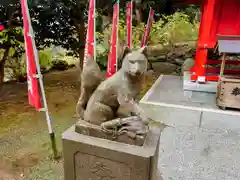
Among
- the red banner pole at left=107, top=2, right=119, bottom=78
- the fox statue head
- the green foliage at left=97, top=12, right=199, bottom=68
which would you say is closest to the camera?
the fox statue head

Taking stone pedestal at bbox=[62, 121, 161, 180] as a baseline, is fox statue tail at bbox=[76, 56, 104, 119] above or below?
above

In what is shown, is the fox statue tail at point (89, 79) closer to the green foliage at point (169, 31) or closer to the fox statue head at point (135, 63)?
the fox statue head at point (135, 63)

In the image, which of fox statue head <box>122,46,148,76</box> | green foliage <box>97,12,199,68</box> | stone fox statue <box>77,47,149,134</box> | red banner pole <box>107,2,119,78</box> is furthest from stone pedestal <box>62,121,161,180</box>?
green foliage <box>97,12,199,68</box>

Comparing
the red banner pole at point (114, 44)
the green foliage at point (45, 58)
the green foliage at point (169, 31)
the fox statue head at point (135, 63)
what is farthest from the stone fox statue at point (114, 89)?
the green foliage at point (169, 31)

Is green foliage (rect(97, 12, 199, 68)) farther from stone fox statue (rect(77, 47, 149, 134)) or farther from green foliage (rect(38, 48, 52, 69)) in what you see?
stone fox statue (rect(77, 47, 149, 134))

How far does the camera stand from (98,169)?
6.92ft

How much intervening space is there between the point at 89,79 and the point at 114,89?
271 millimetres

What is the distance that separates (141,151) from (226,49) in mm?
3107

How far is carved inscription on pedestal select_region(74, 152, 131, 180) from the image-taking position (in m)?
2.02

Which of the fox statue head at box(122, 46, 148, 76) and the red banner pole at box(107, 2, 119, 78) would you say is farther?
the red banner pole at box(107, 2, 119, 78)

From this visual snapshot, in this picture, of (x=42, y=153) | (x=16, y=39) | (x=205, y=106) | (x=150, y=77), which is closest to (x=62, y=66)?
(x=16, y=39)

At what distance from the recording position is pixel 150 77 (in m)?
7.85

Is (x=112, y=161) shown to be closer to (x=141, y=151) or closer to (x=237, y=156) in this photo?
(x=141, y=151)

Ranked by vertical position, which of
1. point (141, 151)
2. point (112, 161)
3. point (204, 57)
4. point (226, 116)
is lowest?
point (226, 116)
